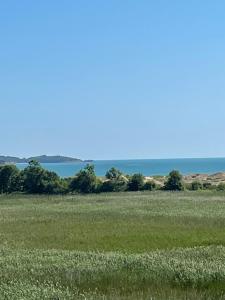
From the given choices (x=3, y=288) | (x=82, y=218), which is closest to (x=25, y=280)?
(x=3, y=288)

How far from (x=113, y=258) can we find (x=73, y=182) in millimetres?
57045

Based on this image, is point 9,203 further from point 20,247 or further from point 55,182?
point 20,247

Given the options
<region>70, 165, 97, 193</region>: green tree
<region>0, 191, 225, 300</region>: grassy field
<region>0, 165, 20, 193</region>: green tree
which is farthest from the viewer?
<region>0, 165, 20, 193</region>: green tree

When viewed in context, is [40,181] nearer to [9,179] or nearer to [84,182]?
[84,182]

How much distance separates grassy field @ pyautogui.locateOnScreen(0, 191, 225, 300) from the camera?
557 inches

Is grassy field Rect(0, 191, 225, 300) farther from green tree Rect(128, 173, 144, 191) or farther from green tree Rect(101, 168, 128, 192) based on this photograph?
green tree Rect(128, 173, 144, 191)

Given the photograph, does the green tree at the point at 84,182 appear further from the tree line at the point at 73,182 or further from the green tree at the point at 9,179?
the green tree at the point at 9,179

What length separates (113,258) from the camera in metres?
18.6

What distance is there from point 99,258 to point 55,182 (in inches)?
2206

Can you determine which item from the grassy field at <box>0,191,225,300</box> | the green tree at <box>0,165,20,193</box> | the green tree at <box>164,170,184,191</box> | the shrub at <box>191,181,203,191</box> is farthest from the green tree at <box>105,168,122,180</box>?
the grassy field at <box>0,191,225,300</box>

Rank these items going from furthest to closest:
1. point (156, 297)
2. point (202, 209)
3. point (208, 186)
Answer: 1. point (208, 186)
2. point (202, 209)
3. point (156, 297)

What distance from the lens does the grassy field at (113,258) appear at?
14.1m

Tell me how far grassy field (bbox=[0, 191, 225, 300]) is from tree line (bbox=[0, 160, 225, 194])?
126ft

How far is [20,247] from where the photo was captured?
23469 millimetres
